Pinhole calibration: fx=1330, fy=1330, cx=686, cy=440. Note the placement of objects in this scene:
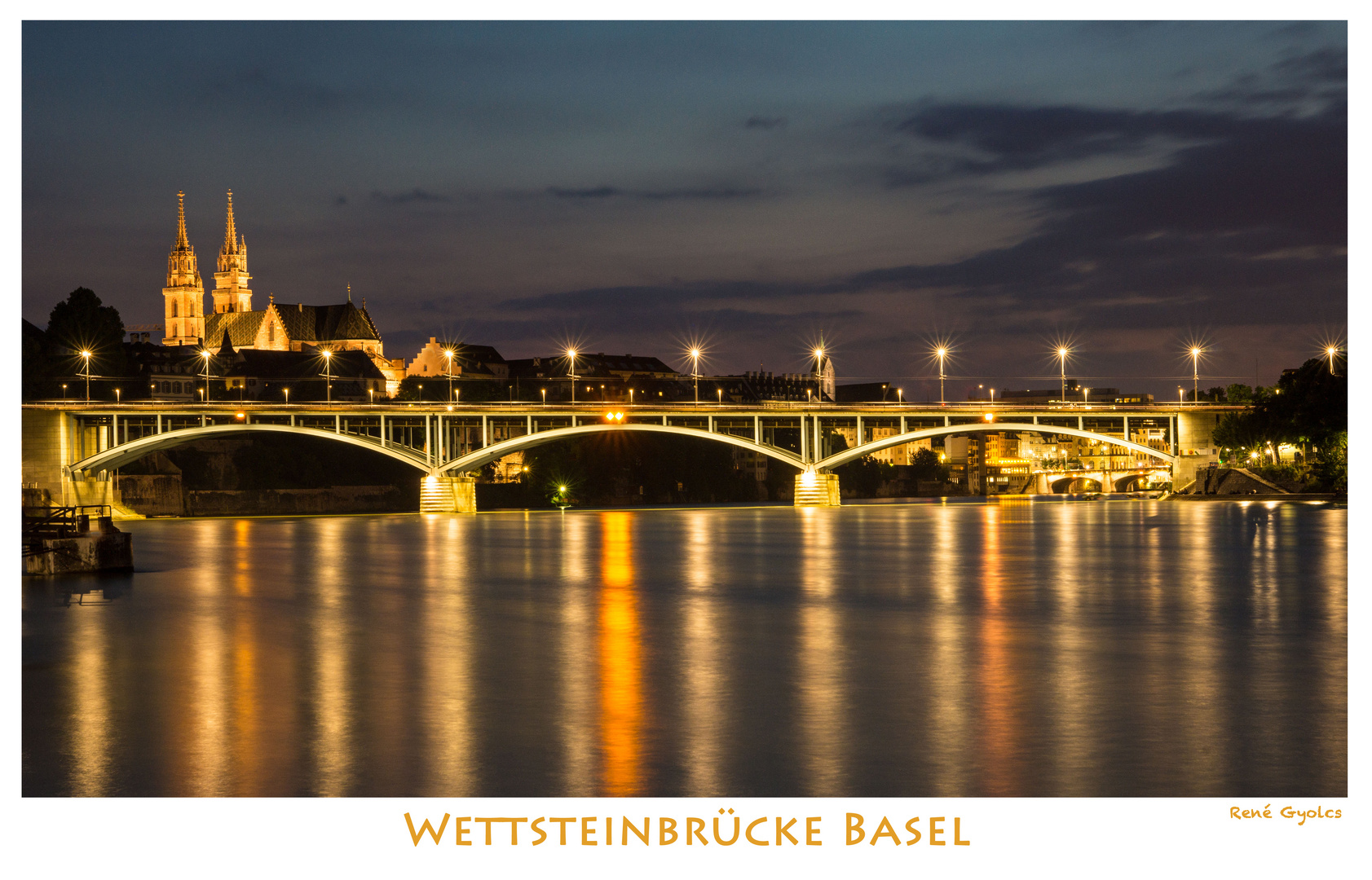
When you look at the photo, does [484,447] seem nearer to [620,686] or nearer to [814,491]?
[814,491]

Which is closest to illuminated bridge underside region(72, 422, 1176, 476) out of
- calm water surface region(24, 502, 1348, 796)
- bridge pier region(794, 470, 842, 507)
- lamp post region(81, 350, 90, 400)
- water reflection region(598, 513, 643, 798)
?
bridge pier region(794, 470, 842, 507)

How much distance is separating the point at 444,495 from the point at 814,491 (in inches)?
1074

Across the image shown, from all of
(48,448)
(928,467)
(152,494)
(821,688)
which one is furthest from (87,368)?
(928,467)

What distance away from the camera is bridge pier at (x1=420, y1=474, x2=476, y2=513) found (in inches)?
3679

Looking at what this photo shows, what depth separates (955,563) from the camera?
45594 millimetres

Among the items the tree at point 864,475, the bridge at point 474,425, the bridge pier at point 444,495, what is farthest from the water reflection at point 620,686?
the tree at point 864,475

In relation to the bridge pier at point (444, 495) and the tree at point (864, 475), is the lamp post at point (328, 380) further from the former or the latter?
the tree at point (864, 475)

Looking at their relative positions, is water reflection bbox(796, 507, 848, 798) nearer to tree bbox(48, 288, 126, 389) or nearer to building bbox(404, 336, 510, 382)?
tree bbox(48, 288, 126, 389)

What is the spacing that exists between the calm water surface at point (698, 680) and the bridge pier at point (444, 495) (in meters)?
49.5

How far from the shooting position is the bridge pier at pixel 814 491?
9919cm

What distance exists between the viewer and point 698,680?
17.8 metres

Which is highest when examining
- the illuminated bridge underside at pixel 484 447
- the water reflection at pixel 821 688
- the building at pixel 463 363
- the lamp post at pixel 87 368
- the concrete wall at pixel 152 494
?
the building at pixel 463 363
